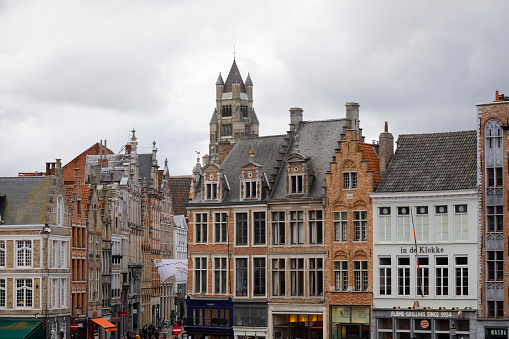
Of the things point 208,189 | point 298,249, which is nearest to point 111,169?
point 208,189

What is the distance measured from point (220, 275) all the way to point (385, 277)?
1279 cm

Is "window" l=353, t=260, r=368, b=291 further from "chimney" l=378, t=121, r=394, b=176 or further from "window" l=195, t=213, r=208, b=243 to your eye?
"window" l=195, t=213, r=208, b=243

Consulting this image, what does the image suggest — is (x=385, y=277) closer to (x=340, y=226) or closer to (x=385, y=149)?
(x=340, y=226)

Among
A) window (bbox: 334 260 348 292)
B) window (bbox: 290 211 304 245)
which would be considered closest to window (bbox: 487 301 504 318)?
window (bbox: 334 260 348 292)

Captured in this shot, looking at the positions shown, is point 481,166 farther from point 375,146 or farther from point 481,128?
point 375,146

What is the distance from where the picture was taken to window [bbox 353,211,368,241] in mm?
76438

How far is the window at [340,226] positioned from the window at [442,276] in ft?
22.2

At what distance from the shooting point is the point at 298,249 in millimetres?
79750

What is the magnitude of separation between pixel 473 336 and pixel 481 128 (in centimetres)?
1226

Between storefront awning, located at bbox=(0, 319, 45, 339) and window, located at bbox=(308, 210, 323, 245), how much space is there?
18.6 metres

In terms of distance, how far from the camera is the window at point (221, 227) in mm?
82938

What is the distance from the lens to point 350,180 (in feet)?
253

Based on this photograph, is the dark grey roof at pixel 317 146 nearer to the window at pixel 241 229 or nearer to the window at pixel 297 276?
the window at pixel 241 229

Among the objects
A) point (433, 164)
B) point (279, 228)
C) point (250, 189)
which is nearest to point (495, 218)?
point (433, 164)
